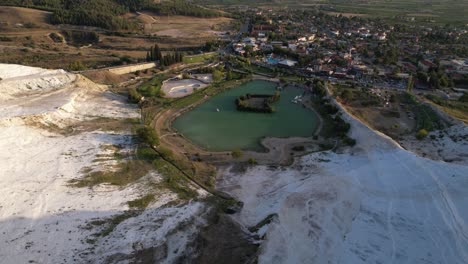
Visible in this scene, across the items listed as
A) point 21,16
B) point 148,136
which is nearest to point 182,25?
point 21,16

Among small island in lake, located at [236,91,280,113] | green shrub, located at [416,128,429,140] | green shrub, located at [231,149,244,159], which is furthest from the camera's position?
small island in lake, located at [236,91,280,113]

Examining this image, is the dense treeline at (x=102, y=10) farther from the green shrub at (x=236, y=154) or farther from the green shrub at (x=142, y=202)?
the green shrub at (x=142, y=202)

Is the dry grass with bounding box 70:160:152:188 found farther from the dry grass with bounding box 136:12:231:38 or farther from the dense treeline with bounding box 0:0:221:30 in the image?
the dense treeline with bounding box 0:0:221:30

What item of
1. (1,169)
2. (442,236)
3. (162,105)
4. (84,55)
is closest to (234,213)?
(442,236)

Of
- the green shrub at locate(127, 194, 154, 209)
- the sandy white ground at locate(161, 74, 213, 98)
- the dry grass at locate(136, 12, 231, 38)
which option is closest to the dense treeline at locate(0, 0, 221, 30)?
the dry grass at locate(136, 12, 231, 38)

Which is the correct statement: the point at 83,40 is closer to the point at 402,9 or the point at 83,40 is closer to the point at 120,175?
the point at 120,175

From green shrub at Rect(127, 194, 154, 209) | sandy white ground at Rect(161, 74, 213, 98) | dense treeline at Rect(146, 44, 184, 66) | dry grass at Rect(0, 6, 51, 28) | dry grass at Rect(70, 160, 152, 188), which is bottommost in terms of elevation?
green shrub at Rect(127, 194, 154, 209)

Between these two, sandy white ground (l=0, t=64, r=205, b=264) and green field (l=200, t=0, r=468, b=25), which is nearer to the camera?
sandy white ground (l=0, t=64, r=205, b=264)

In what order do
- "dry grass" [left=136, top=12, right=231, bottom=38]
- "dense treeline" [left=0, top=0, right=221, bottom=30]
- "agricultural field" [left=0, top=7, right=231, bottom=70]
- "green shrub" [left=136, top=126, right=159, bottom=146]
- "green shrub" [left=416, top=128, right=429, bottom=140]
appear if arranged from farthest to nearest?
"dry grass" [left=136, top=12, right=231, bottom=38] → "dense treeline" [left=0, top=0, right=221, bottom=30] → "agricultural field" [left=0, top=7, right=231, bottom=70] → "green shrub" [left=416, top=128, right=429, bottom=140] → "green shrub" [left=136, top=126, right=159, bottom=146]
